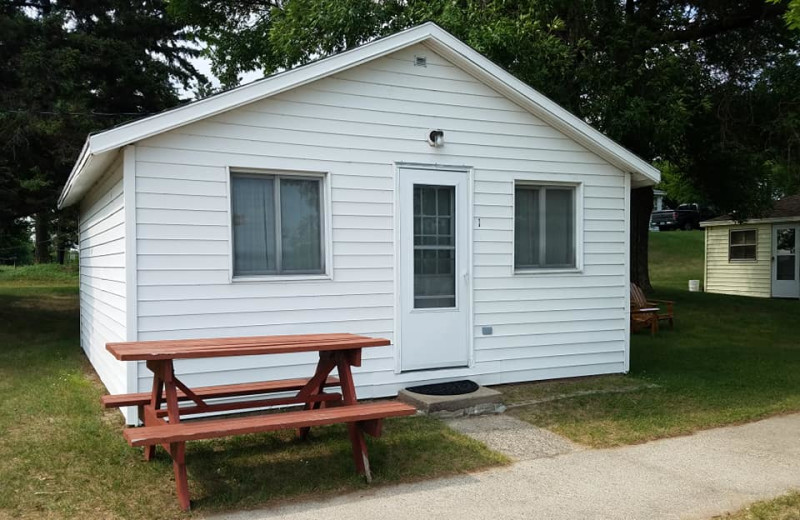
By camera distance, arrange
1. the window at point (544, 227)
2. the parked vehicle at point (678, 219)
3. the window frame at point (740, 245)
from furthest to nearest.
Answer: the parked vehicle at point (678, 219) → the window frame at point (740, 245) → the window at point (544, 227)

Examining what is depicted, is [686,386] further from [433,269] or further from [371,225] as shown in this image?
[371,225]

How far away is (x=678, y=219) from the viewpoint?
128 feet

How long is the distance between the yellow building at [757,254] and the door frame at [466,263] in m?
14.5

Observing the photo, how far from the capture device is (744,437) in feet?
18.3

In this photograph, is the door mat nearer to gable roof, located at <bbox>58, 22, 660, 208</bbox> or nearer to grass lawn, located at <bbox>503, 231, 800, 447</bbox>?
grass lawn, located at <bbox>503, 231, 800, 447</bbox>

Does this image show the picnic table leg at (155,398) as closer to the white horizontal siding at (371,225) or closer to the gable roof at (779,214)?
the white horizontal siding at (371,225)

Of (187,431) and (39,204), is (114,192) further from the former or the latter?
(39,204)

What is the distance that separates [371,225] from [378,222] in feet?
0.30

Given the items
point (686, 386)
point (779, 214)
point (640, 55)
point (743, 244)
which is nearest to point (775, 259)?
point (743, 244)

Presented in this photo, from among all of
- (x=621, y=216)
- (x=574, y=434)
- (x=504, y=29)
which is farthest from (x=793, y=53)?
(x=574, y=434)

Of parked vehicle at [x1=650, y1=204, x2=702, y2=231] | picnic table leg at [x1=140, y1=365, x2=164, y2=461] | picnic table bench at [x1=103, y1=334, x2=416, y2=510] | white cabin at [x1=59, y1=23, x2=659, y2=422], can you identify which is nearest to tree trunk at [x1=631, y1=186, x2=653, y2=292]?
A: white cabin at [x1=59, y1=23, x2=659, y2=422]

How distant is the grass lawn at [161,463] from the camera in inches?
160

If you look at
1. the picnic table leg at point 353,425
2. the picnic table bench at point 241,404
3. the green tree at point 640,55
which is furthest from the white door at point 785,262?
the picnic table leg at point 353,425

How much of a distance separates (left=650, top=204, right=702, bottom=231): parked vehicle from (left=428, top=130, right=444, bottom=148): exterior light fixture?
116 feet
